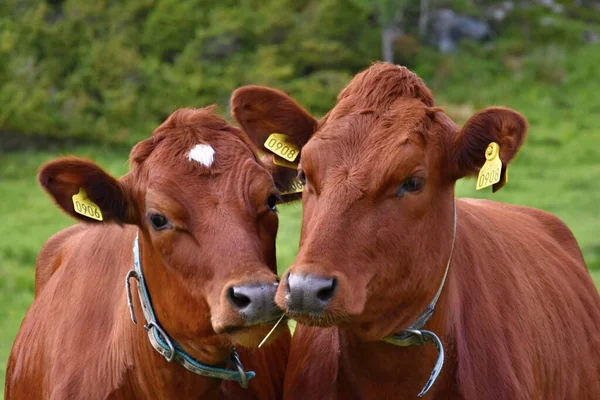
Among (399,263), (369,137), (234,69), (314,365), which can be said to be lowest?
(234,69)

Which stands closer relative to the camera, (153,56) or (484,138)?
(484,138)

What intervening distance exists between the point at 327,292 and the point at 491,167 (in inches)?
38.4

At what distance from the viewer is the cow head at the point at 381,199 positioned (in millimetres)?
4586

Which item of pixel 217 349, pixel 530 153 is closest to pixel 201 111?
pixel 217 349

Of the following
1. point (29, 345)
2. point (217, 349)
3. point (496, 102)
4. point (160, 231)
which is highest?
point (160, 231)

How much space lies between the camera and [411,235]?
4883mm

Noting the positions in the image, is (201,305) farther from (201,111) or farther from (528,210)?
(528,210)

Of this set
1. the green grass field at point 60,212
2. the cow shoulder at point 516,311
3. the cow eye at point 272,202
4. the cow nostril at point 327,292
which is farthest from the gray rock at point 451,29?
the cow nostril at point 327,292

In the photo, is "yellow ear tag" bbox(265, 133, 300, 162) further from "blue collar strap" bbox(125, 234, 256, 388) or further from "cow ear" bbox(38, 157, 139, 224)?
"blue collar strap" bbox(125, 234, 256, 388)

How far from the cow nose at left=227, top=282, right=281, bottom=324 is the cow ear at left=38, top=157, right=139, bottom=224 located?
32.3 inches

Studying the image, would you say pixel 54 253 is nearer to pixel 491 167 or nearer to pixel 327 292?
pixel 327 292

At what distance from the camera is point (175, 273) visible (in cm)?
512

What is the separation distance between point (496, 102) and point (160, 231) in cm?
1949

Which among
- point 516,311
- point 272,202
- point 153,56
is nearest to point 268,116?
point 272,202
